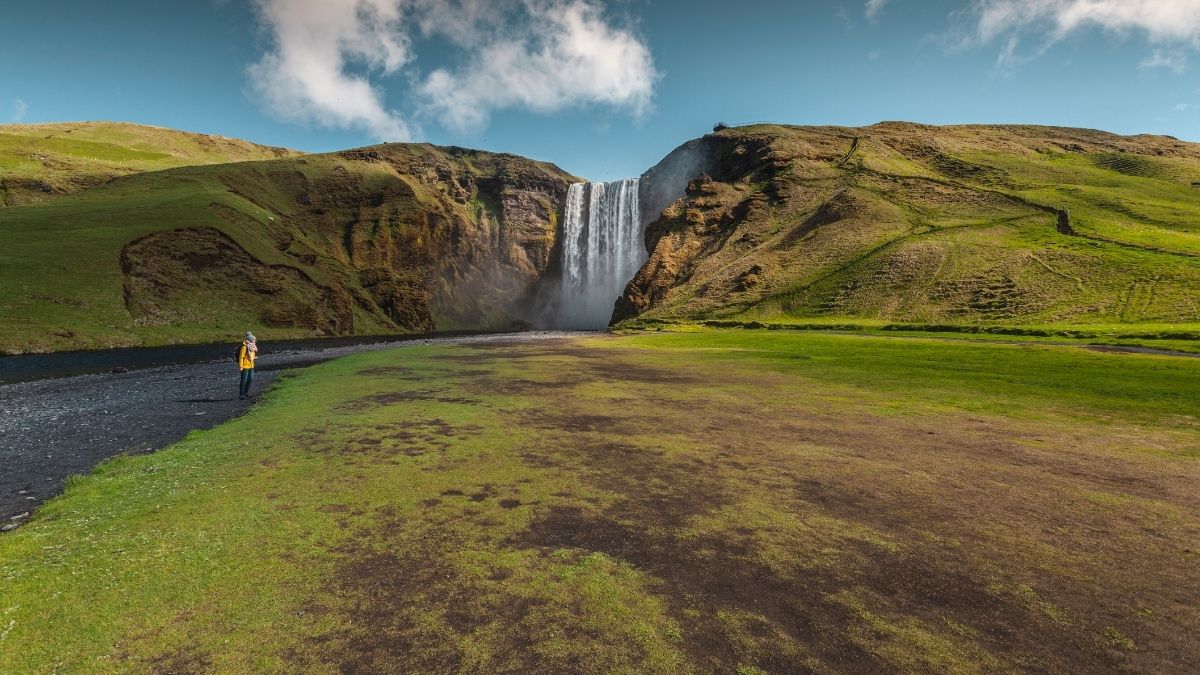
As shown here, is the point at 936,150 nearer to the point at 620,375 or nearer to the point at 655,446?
the point at 620,375

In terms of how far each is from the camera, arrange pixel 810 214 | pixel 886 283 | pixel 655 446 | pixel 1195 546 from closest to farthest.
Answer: pixel 1195 546 < pixel 655 446 < pixel 886 283 < pixel 810 214

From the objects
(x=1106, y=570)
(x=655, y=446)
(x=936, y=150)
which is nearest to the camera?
(x=1106, y=570)

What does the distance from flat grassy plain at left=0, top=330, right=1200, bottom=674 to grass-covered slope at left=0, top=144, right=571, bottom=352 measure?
57625 mm

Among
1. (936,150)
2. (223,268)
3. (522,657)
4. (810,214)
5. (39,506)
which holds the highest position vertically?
(936,150)

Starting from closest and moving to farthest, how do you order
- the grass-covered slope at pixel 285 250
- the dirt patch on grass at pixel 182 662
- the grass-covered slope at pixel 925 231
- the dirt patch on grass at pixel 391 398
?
1. the dirt patch on grass at pixel 182 662
2. the dirt patch on grass at pixel 391 398
3. the grass-covered slope at pixel 925 231
4. the grass-covered slope at pixel 285 250

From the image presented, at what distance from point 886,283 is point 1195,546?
68.1 m

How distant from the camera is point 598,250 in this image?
132250 millimetres

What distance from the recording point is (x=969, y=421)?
52.1ft

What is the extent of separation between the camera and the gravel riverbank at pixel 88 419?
11211mm

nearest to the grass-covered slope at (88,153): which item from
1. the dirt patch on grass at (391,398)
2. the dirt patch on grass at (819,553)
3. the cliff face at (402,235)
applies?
the cliff face at (402,235)

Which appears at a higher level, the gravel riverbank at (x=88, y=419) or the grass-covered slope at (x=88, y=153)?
the grass-covered slope at (x=88, y=153)

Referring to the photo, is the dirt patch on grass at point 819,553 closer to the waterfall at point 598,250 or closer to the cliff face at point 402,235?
the cliff face at point 402,235

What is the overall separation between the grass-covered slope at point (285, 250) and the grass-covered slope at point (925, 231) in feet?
176

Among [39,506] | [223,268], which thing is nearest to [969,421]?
[39,506]
